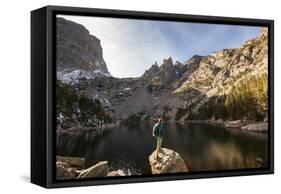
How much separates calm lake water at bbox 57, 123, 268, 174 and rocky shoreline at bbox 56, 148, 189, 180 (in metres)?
0.07

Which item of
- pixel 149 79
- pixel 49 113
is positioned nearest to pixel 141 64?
pixel 149 79

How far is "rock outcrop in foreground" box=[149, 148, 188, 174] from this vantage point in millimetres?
10016

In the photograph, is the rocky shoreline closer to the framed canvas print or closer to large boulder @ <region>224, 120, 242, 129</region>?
the framed canvas print

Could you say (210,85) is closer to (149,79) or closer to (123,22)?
(149,79)

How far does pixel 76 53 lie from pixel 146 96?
4.12 feet

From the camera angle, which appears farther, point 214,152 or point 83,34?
point 214,152

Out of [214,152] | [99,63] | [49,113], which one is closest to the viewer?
[49,113]

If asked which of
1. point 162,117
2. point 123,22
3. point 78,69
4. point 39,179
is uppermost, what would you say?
point 123,22

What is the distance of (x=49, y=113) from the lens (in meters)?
9.16

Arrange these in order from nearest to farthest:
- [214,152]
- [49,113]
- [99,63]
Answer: [49,113]
[99,63]
[214,152]

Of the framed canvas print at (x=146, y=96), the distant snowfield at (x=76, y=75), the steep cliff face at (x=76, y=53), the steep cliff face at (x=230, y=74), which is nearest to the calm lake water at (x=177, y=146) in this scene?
the framed canvas print at (x=146, y=96)

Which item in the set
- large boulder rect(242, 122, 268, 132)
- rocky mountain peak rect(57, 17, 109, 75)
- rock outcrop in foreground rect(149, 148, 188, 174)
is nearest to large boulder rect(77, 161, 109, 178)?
rock outcrop in foreground rect(149, 148, 188, 174)

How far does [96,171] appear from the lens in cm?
955

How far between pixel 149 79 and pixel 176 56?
1.90 ft
